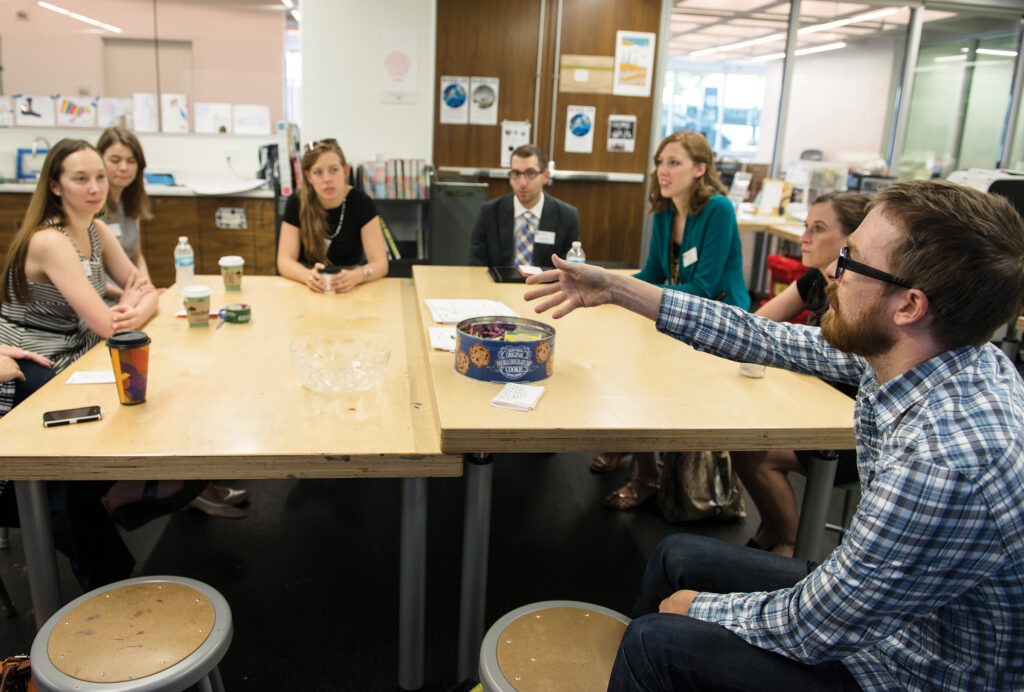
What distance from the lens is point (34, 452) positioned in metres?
1.43

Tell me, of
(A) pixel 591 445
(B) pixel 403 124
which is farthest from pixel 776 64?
(A) pixel 591 445

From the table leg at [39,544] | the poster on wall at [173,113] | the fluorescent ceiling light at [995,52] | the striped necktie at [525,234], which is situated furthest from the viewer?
the fluorescent ceiling light at [995,52]

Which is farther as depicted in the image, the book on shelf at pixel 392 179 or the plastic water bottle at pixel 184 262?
the book on shelf at pixel 392 179

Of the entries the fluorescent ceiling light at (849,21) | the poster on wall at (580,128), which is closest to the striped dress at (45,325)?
the poster on wall at (580,128)

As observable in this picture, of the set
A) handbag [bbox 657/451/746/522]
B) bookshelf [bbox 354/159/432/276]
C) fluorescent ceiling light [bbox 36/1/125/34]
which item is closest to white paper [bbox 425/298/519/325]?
handbag [bbox 657/451/746/522]

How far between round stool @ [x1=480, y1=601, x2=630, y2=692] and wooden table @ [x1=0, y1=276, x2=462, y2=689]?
1.10 ft

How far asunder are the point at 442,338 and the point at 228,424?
2.17ft

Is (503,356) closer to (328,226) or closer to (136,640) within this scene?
(136,640)

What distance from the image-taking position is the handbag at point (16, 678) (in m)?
1.39

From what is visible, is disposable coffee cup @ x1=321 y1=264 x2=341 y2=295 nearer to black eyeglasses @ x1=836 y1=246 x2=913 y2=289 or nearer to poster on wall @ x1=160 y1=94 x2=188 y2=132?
black eyeglasses @ x1=836 y1=246 x2=913 y2=289

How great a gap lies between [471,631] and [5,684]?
0.89m

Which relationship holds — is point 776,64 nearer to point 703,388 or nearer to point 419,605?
point 703,388

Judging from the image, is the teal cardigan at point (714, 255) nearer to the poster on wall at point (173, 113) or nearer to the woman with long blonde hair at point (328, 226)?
the woman with long blonde hair at point (328, 226)

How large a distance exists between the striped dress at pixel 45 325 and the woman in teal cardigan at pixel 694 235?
187cm
